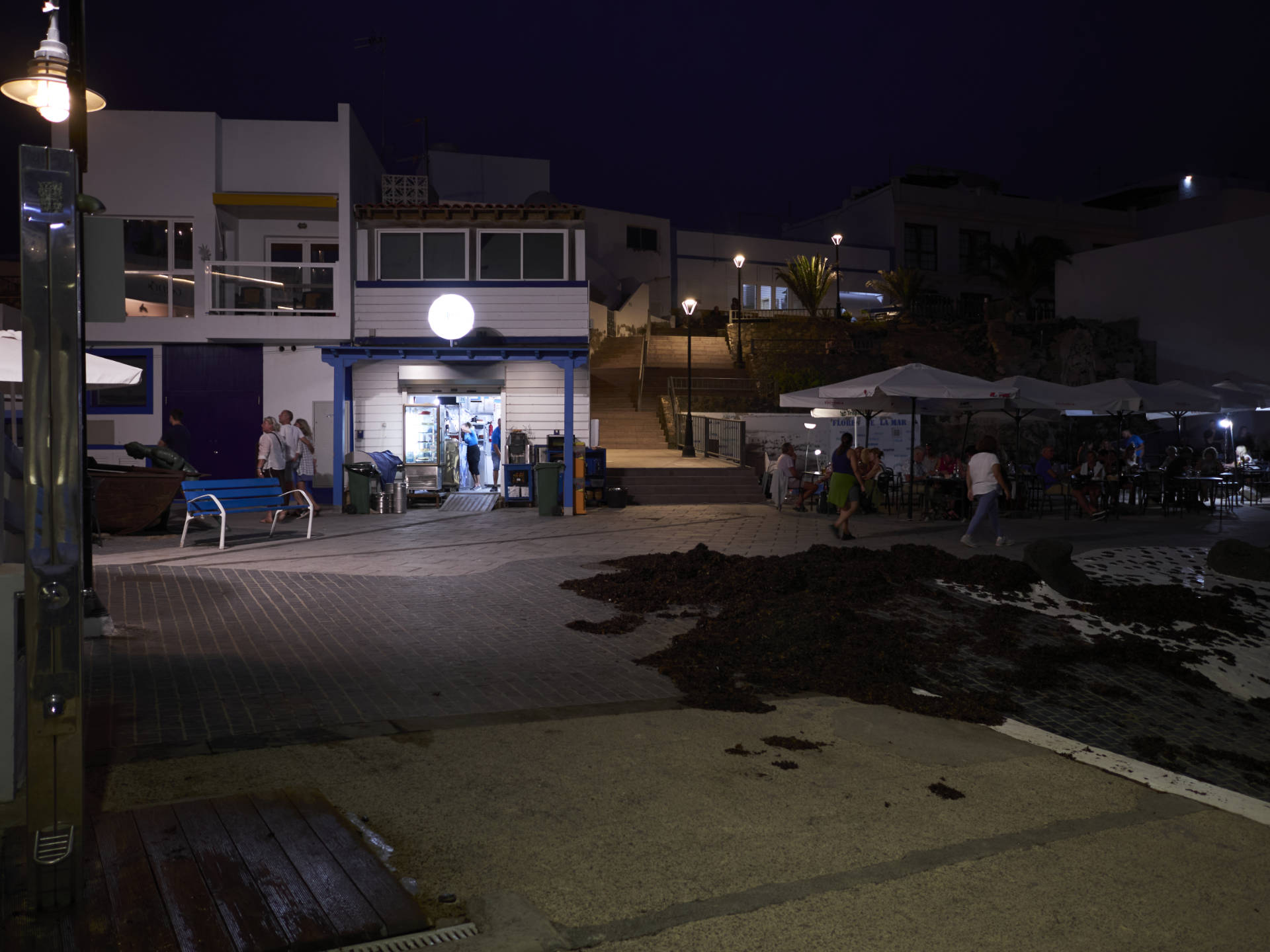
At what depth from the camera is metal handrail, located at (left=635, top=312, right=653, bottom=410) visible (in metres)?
28.2

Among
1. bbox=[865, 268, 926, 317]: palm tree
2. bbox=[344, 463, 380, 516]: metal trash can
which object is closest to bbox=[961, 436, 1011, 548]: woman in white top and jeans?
bbox=[344, 463, 380, 516]: metal trash can

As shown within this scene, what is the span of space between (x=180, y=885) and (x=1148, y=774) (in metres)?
4.41

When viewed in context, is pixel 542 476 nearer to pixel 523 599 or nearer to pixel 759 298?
pixel 523 599

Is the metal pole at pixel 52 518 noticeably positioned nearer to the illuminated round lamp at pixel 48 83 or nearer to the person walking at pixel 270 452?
the illuminated round lamp at pixel 48 83

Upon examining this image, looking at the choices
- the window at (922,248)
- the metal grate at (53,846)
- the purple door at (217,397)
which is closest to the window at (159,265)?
the purple door at (217,397)

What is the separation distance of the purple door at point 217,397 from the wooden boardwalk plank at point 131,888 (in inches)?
653

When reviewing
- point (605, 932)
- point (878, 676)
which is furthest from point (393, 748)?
point (878, 676)

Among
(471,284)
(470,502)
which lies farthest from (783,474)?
(471,284)

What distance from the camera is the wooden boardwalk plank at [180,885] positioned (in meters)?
2.89

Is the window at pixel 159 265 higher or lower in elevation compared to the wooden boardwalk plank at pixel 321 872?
higher

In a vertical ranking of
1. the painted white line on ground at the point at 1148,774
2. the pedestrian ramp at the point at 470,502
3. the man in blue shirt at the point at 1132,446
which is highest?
the man in blue shirt at the point at 1132,446

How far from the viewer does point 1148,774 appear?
4.73 meters

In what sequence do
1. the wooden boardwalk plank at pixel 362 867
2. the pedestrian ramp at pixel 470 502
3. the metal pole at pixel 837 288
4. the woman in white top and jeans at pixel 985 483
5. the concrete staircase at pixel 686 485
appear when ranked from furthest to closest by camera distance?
the metal pole at pixel 837 288 < the concrete staircase at pixel 686 485 < the pedestrian ramp at pixel 470 502 < the woman in white top and jeans at pixel 985 483 < the wooden boardwalk plank at pixel 362 867

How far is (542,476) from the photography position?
17.1 meters
